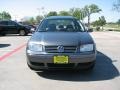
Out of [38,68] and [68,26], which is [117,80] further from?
[68,26]

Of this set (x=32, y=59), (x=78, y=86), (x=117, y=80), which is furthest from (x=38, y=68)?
(x=117, y=80)

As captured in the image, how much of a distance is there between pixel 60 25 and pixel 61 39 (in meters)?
1.62

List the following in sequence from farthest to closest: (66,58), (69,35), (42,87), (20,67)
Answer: (20,67) → (69,35) → (66,58) → (42,87)

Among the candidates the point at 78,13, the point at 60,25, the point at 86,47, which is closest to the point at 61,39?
the point at 86,47

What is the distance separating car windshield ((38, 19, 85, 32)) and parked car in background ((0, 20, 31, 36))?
19.1 meters

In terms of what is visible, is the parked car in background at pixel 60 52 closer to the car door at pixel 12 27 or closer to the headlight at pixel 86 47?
the headlight at pixel 86 47

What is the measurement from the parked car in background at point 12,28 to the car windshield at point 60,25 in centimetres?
1909

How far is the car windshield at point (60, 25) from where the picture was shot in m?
8.36

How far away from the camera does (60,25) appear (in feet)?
28.0

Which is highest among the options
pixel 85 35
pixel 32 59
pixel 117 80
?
pixel 85 35

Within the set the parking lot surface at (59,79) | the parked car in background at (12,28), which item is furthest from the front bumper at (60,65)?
the parked car in background at (12,28)

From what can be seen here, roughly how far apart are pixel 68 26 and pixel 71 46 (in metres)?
1.89

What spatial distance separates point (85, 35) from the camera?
751 centimetres

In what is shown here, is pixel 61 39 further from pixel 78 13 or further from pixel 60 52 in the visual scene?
pixel 78 13
